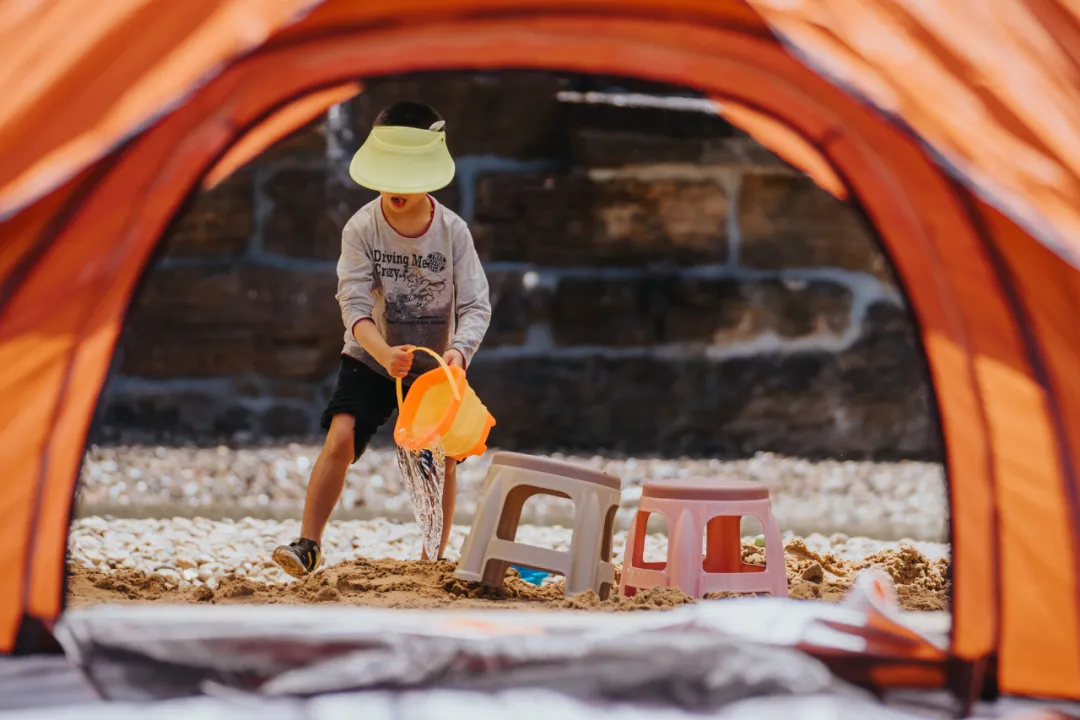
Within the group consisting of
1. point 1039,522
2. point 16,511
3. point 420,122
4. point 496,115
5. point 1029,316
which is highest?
point 496,115

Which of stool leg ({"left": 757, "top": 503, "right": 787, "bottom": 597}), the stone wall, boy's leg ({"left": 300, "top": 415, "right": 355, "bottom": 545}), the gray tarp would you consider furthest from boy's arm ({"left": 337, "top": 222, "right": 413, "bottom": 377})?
the stone wall

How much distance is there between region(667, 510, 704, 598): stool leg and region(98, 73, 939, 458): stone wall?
2.50m

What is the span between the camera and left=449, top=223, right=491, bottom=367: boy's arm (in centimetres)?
277

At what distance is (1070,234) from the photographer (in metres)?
1.43

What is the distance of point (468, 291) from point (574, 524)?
64 cm

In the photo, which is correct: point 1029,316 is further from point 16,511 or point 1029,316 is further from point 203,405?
point 203,405

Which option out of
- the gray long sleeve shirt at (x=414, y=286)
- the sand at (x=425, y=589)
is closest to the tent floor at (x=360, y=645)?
the sand at (x=425, y=589)

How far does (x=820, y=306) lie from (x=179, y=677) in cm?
373

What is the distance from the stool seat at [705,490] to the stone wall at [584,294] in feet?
8.07

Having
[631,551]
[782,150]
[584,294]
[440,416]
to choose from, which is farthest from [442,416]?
[584,294]

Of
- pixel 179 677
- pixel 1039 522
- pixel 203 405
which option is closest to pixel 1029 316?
pixel 1039 522

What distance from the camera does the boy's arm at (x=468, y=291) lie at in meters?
2.77

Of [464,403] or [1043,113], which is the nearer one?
[1043,113]

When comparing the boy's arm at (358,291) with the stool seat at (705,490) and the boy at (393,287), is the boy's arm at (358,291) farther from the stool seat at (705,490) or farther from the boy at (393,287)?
the stool seat at (705,490)
